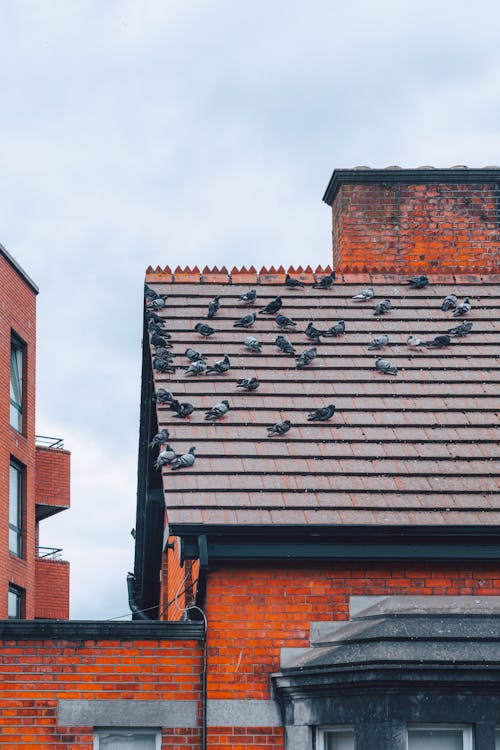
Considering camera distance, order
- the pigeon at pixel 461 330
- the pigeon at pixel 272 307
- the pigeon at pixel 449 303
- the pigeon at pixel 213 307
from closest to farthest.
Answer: the pigeon at pixel 461 330 < the pigeon at pixel 213 307 < the pigeon at pixel 272 307 < the pigeon at pixel 449 303

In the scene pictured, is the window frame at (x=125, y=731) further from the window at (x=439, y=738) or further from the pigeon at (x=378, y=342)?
the pigeon at (x=378, y=342)

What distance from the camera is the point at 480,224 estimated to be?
19.2 m

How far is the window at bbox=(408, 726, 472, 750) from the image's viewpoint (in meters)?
11.8

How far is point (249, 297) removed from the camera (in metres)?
16.5

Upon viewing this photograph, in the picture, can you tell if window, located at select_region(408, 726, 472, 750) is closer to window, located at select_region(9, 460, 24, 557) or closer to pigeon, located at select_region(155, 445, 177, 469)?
pigeon, located at select_region(155, 445, 177, 469)

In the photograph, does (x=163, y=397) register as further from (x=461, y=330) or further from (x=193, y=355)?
(x=461, y=330)

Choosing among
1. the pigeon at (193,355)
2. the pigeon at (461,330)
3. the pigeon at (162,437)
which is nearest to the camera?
the pigeon at (162,437)

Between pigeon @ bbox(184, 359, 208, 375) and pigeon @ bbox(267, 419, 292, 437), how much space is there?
125 cm

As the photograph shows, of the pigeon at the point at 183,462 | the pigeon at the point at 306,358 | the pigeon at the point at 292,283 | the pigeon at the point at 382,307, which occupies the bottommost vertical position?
the pigeon at the point at 183,462

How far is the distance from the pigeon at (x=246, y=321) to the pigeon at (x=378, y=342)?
132 cm

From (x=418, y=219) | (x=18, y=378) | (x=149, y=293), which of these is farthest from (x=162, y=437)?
(x=18, y=378)

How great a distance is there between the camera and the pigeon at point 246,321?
1585cm

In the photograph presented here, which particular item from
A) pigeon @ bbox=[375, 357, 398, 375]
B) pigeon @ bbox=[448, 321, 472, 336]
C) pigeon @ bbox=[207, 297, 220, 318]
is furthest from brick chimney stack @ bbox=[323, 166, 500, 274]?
pigeon @ bbox=[375, 357, 398, 375]

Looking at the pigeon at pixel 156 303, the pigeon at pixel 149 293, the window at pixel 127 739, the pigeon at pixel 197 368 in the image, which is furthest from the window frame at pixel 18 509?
the window at pixel 127 739
